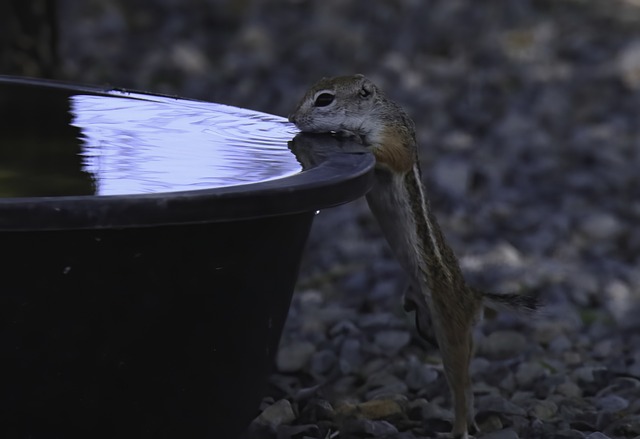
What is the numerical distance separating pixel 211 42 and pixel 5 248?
617cm

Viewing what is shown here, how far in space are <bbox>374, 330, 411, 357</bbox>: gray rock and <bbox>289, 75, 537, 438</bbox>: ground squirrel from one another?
79 cm

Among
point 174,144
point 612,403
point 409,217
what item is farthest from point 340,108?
point 612,403

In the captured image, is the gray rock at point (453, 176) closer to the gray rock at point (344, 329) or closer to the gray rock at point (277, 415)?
the gray rock at point (344, 329)

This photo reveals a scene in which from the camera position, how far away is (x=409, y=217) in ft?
9.39

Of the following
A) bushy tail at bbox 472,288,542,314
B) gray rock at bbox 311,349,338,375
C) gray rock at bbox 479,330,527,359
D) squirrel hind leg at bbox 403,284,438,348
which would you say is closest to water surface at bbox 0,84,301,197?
squirrel hind leg at bbox 403,284,438,348

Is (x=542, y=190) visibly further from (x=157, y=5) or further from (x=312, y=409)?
(x=157, y=5)

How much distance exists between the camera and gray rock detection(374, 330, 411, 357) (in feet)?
12.6

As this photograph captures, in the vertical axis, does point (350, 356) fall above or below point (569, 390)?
below

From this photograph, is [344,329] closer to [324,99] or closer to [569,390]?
[569,390]

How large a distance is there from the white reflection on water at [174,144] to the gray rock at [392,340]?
3.40 ft

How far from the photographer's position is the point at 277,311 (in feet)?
8.49

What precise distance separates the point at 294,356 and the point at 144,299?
59.6 inches

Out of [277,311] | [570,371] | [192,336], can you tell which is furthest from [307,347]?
[192,336]

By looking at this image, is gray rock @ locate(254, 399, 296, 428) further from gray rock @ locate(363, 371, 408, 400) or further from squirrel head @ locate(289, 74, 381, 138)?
squirrel head @ locate(289, 74, 381, 138)
